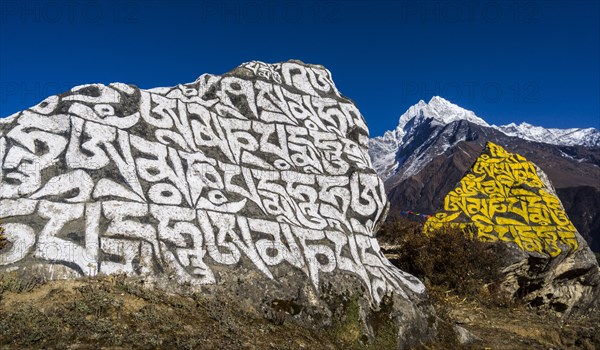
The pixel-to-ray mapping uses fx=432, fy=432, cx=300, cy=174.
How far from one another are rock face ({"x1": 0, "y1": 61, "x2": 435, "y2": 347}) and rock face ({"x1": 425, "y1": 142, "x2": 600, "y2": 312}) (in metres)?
4.45

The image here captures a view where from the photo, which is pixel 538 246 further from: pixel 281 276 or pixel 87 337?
pixel 87 337

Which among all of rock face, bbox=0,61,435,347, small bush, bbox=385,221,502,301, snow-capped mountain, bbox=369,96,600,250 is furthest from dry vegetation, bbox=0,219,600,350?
snow-capped mountain, bbox=369,96,600,250

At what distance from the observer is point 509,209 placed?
13.6 metres

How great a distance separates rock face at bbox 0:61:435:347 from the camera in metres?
6.87

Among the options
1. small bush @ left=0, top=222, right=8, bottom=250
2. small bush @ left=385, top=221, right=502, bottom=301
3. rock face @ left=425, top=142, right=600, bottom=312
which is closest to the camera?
small bush @ left=0, top=222, right=8, bottom=250

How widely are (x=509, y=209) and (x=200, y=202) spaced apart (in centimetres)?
1008

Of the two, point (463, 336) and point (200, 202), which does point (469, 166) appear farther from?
point (200, 202)

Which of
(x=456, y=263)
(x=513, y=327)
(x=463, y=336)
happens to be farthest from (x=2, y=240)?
(x=513, y=327)

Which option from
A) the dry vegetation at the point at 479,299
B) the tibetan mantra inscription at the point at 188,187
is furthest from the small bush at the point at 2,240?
the dry vegetation at the point at 479,299

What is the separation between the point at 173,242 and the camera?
720 centimetres

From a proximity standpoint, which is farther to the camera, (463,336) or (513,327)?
(513,327)

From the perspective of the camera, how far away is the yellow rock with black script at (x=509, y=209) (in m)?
12.6

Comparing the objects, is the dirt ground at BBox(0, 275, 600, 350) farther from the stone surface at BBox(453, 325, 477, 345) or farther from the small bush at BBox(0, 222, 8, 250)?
the small bush at BBox(0, 222, 8, 250)

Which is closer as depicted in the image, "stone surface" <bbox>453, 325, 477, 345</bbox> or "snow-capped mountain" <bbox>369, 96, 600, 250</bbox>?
"stone surface" <bbox>453, 325, 477, 345</bbox>
